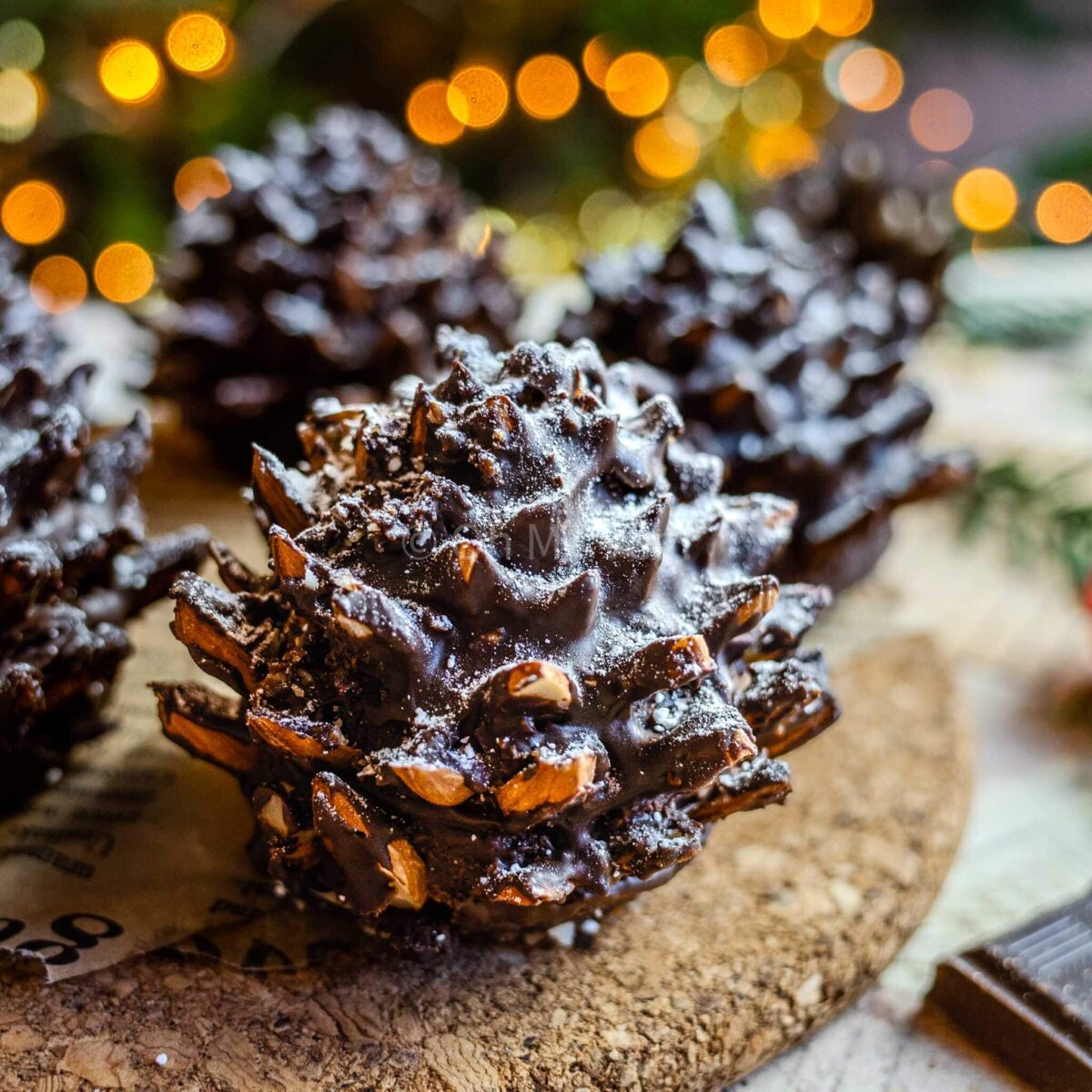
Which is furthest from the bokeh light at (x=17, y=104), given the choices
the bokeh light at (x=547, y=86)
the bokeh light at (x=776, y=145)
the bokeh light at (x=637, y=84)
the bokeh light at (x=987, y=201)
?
the bokeh light at (x=987, y=201)

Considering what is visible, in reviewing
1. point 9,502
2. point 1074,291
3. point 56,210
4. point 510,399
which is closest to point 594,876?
point 510,399

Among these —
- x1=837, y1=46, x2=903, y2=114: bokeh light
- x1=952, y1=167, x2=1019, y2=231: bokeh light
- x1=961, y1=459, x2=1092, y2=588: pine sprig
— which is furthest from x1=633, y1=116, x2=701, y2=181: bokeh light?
x1=961, y1=459, x2=1092, y2=588: pine sprig

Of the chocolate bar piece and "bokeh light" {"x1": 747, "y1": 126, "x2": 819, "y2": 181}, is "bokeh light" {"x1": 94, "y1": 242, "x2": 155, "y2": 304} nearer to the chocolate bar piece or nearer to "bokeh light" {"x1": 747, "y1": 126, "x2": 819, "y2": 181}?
"bokeh light" {"x1": 747, "y1": 126, "x2": 819, "y2": 181}

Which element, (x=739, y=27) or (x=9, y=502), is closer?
(x=9, y=502)

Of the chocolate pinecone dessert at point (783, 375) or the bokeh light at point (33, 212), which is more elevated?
the chocolate pinecone dessert at point (783, 375)

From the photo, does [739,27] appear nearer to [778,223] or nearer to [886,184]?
[886,184]

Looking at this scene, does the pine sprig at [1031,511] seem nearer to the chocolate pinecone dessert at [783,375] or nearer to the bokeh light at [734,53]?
the chocolate pinecone dessert at [783,375]

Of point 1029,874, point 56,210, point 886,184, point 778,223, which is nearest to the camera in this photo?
point 1029,874
